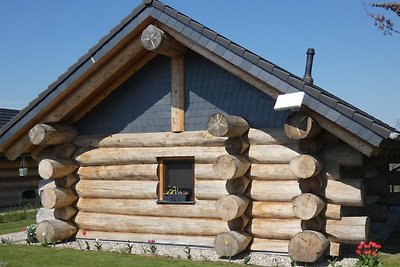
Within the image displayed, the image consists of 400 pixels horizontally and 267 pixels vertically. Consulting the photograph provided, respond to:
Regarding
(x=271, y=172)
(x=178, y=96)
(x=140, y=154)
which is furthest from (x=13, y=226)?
(x=271, y=172)

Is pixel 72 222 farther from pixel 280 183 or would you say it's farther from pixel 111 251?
pixel 280 183

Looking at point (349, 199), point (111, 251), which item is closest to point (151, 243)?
point (111, 251)

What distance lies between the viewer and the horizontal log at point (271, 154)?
10040 mm

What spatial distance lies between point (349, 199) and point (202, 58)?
441cm

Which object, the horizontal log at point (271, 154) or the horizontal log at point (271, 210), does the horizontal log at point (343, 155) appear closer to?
the horizontal log at point (271, 154)

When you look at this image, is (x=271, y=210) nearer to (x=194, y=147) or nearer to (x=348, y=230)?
(x=348, y=230)

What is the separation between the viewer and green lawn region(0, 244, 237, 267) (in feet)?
31.1

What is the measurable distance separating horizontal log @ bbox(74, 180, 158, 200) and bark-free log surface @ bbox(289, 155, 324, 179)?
3.62 m

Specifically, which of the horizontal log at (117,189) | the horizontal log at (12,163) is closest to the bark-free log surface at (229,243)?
the horizontal log at (117,189)

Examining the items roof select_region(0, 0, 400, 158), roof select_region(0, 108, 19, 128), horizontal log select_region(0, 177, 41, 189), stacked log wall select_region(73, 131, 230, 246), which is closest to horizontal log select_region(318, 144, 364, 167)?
roof select_region(0, 0, 400, 158)

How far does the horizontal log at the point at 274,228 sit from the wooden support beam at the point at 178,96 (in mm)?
2688

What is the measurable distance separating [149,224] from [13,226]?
5.57m

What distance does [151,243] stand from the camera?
10.8m

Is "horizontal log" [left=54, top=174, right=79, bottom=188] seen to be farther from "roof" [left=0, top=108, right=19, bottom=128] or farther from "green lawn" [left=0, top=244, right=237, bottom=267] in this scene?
"roof" [left=0, top=108, right=19, bottom=128]
